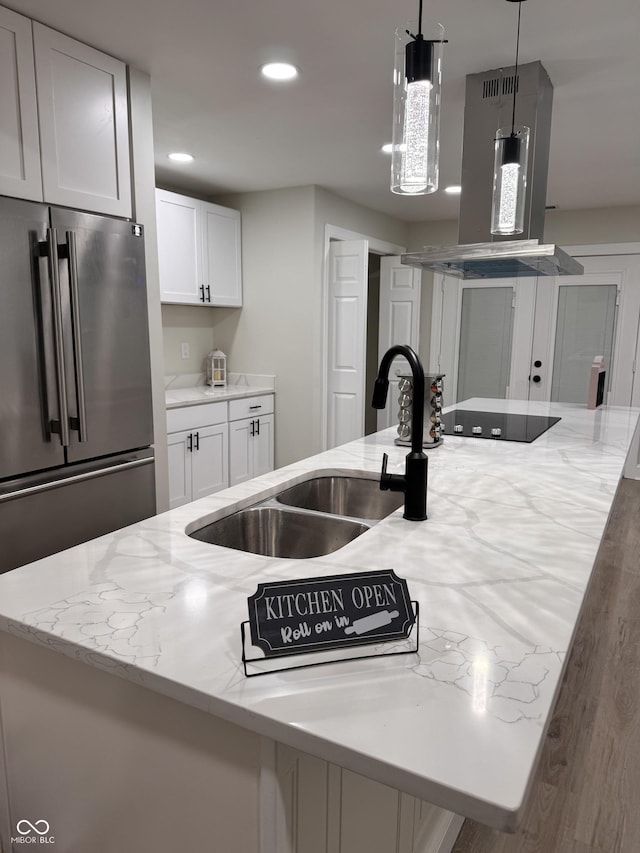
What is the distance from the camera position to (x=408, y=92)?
1429 millimetres

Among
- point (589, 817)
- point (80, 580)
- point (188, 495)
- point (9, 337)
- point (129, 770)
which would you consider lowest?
point (589, 817)

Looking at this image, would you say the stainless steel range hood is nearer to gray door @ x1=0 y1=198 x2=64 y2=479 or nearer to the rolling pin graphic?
gray door @ x1=0 y1=198 x2=64 y2=479

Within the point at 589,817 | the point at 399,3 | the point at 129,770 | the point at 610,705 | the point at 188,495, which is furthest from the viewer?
the point at 188,495

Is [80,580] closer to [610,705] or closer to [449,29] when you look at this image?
[610,705]

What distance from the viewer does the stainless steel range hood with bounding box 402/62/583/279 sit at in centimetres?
250

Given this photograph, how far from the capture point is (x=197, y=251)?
14.7 ft

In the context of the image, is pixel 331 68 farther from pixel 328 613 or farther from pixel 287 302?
pixel 328 613

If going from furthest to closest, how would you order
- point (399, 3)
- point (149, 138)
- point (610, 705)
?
point (149, 138), point (610, 705), point (399, 3)

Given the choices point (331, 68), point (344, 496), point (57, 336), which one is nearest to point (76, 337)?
point (57, 336)

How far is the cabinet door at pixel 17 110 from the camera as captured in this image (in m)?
2.07

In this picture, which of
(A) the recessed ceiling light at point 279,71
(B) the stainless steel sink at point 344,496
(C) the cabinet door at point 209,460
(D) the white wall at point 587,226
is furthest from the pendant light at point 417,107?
(D) the white wall at point 587,226

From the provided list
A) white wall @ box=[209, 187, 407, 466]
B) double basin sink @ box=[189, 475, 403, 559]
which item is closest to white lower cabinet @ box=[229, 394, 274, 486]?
white wall @ box=[209, 187, 407, 466]

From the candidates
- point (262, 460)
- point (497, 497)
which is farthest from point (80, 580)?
point (262, 460)

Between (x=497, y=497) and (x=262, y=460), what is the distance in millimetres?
3293
